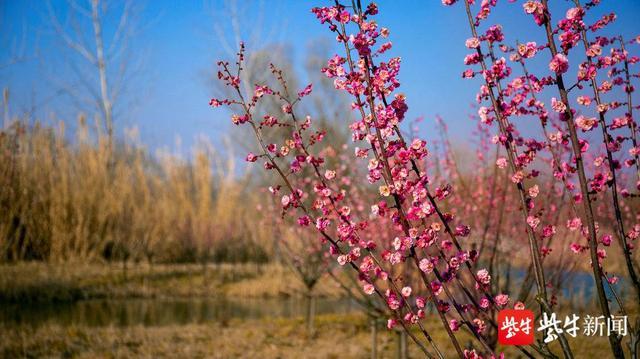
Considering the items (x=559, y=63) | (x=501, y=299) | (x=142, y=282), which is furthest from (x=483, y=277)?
(x=142, y=282)

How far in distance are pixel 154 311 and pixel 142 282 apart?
1589 millimetres

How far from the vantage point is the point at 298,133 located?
1.63 meters

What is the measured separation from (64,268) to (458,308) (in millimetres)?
7745

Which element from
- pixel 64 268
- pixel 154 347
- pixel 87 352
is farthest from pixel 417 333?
pixel 64 268

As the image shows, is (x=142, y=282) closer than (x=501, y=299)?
No

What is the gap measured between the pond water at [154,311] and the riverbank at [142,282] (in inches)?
8.8

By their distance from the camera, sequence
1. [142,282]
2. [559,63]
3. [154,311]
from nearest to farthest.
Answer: [559,63] → [154,311] → [142,282]

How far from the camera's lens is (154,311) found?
6.98m

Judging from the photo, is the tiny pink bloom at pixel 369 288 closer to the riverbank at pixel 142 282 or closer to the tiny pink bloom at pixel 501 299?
the tiny pink bloom at pixel 501 299

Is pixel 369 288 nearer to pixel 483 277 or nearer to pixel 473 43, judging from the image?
pixel 483 277

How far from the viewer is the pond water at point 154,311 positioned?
5.96 metres

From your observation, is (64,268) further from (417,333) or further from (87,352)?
(417,333)

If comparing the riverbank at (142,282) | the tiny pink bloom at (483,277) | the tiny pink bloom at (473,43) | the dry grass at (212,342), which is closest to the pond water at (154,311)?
the riverbank at (142,282)

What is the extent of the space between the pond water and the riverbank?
225mm
